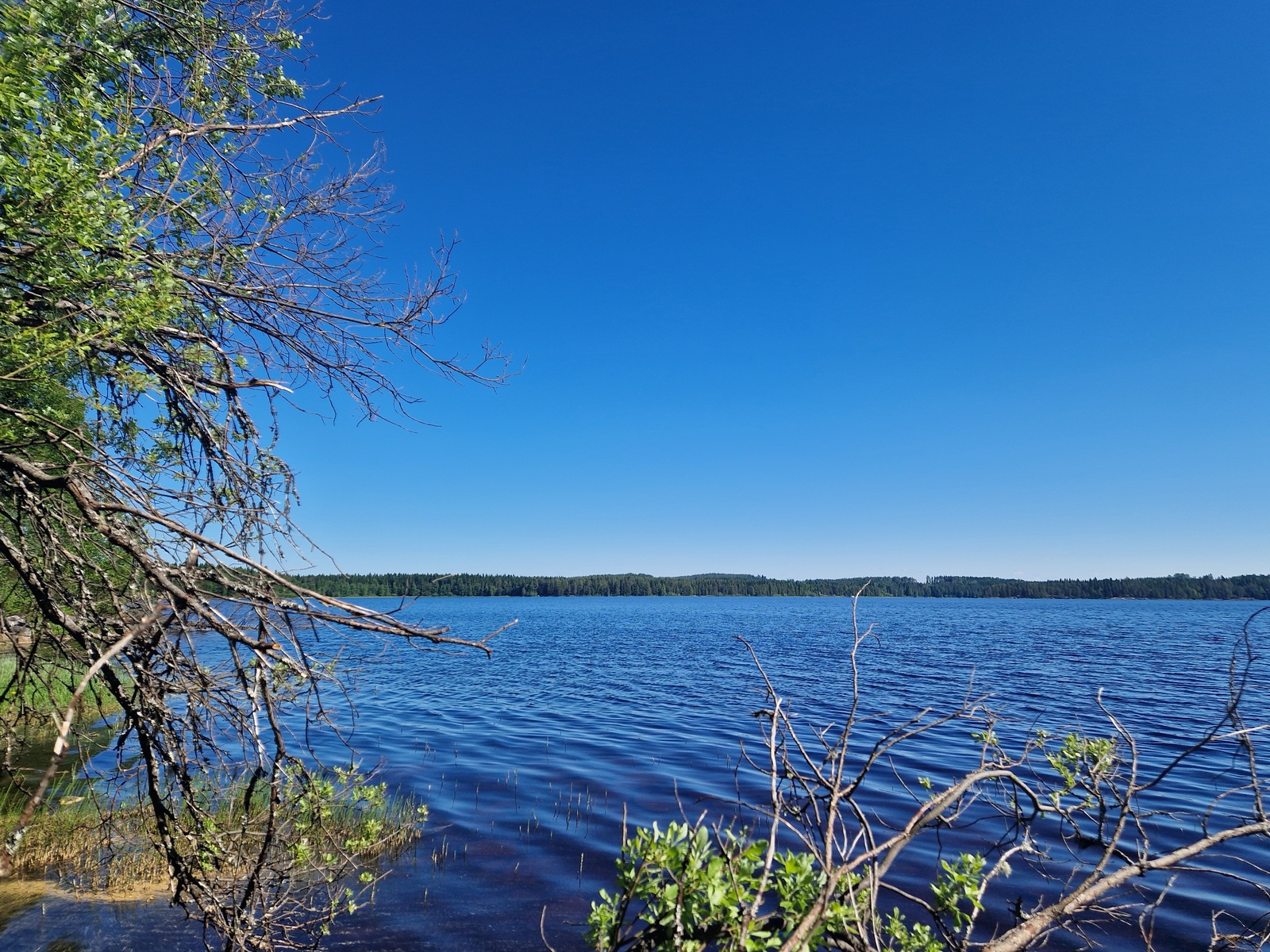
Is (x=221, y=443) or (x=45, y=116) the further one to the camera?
(x=221, y=443)

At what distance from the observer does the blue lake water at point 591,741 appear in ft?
28.4

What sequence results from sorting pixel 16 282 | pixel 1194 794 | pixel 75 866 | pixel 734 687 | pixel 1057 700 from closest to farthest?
pixel 16 282 < pixel 75 866 < pixel 1194 794 < pixel 1057 700 < pixel 734 687

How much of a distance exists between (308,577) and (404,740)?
15.3m

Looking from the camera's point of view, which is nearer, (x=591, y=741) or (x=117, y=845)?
(x=117, y=845)

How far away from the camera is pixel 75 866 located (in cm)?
958

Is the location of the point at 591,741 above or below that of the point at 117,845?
below

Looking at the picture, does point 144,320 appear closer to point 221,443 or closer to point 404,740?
point 221,443

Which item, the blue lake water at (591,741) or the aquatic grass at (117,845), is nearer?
the blue lake water at (591,741)

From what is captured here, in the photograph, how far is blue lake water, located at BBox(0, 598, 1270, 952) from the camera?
28.4 ft

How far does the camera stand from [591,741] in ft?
59.6

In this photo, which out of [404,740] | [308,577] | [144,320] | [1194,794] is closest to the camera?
[144,320]

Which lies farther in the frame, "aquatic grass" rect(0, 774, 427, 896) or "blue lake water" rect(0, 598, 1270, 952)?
"aquatic grass" rect(0, 774, 427, 896)

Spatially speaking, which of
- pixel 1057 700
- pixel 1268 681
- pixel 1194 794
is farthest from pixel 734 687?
pixel 1268 681

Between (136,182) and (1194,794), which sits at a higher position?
(136,182)
